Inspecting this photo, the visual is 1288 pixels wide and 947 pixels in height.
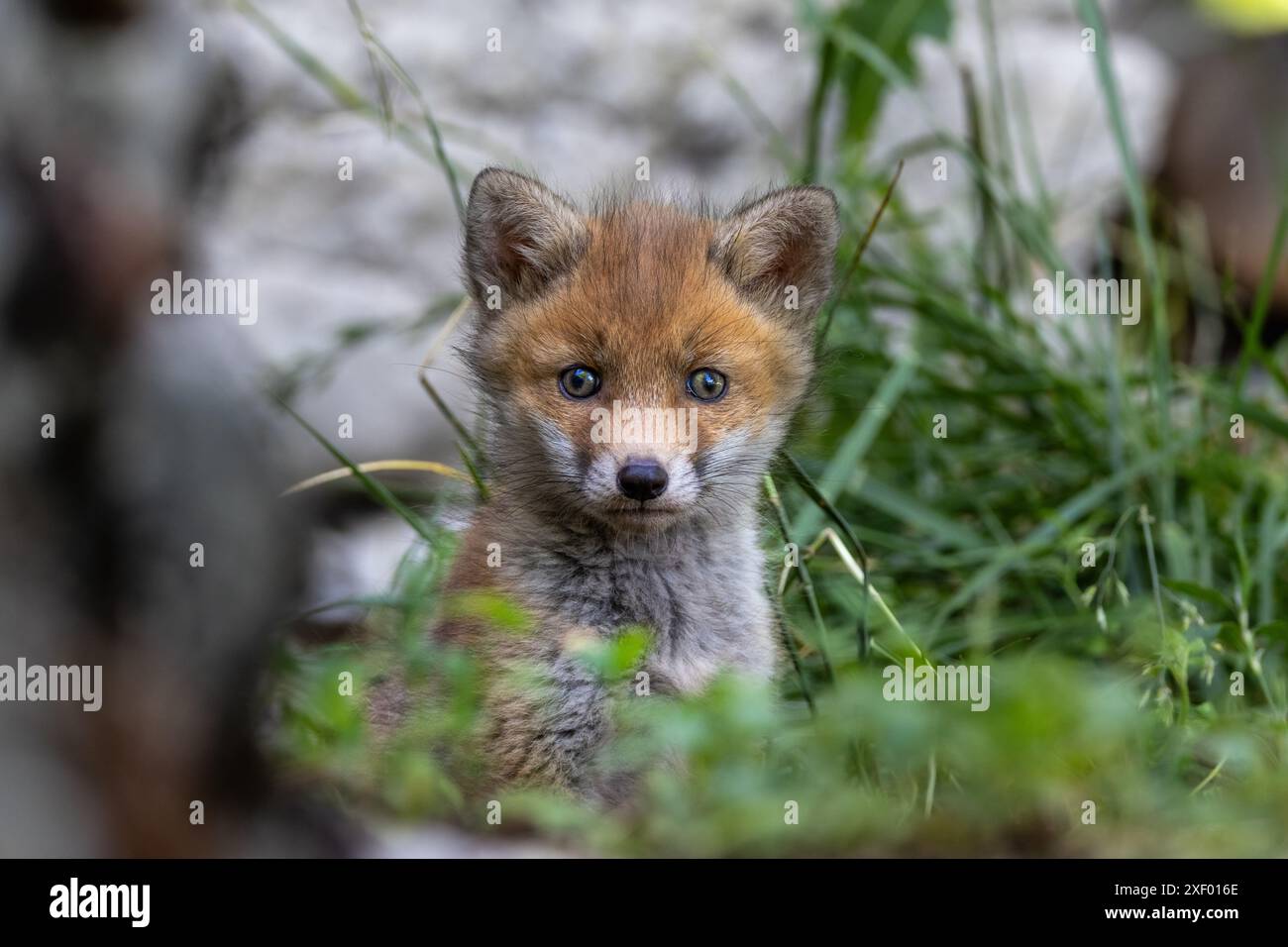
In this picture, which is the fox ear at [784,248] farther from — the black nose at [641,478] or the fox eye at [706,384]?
the black nose at [641,478]

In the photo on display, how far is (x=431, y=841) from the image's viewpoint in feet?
8.39

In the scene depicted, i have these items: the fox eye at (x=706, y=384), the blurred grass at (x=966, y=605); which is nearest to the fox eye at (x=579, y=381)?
the fox eye at (x=706, y=384)

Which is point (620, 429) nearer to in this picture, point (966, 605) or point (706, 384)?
point (706, 384)

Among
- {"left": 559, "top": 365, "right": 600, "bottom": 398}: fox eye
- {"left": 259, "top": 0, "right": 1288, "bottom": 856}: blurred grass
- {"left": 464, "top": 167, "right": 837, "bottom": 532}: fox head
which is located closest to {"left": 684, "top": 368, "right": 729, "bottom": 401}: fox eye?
{"left": 464, "top": 167, "right": 837, "bottom": 532}: fox head

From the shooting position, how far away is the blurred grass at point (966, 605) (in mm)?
2656

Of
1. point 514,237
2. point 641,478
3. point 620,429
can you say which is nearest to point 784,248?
point 514,237

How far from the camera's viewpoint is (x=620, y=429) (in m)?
3.90

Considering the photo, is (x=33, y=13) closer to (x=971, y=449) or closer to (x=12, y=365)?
(x=12, y=365)

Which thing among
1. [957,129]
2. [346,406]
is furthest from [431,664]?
[957,129]

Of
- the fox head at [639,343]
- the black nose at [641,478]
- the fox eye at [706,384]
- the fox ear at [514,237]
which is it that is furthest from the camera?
the fox ear at [514,237]

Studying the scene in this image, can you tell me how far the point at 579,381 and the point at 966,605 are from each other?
2.50 metres

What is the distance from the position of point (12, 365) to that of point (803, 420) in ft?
10.5

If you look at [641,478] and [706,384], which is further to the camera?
[706,384]
